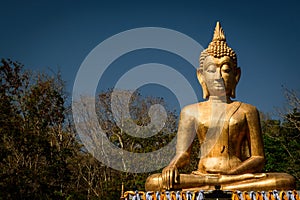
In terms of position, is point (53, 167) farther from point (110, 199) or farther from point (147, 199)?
point (147, 199)

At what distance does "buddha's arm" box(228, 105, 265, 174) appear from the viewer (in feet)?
23.7

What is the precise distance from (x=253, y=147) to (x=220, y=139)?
0.52 metres

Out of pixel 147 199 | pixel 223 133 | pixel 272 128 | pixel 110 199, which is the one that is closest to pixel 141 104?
pixel 110 199

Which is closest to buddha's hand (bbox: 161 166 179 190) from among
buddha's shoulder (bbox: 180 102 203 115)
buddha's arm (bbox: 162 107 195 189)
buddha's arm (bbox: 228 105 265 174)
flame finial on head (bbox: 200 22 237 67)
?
buddha's arm (bbox: 162 107 195 189)

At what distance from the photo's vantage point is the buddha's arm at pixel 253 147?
7227 millimetres

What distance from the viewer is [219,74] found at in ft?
25.9

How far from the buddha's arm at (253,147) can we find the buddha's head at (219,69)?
1.65ft

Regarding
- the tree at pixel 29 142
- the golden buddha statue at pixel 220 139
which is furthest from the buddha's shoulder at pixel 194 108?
the tree at pixel 29 142

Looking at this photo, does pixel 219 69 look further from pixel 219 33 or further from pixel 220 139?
pixel 220 139

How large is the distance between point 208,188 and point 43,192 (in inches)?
380

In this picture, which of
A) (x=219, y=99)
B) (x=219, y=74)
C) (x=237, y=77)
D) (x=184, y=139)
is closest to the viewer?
(x=184, y=139)

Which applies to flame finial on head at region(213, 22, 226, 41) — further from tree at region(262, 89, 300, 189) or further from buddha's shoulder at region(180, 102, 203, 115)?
tree at region(262, 89, 300, 189)

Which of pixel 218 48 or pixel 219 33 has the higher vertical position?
pixel 219 33

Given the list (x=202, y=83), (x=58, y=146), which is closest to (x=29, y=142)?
(x=58, y=146)
